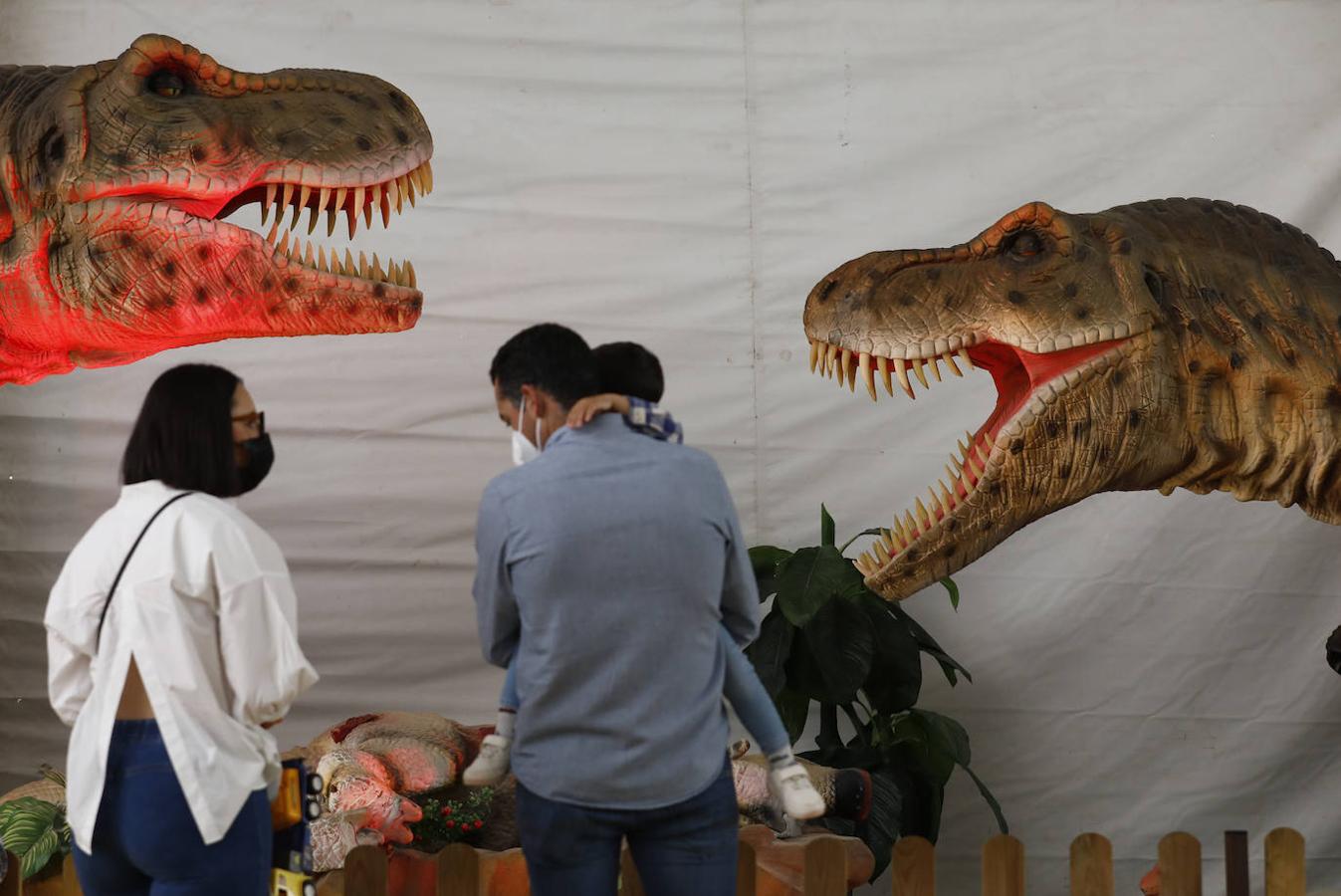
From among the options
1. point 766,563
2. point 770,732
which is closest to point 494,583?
point 770,732

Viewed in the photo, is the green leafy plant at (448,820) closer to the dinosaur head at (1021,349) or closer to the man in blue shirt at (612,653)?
the dinosaur head at (1021,349)

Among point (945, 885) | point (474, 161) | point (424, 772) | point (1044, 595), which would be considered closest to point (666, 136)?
point (474, 161)

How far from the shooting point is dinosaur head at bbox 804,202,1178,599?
3318mm

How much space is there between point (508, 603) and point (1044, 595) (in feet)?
9.90

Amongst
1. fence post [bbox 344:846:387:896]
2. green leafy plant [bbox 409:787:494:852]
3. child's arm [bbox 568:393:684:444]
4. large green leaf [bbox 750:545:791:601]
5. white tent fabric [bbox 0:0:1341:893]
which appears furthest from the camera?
white tent fabric [bbox 0:0:1341:893]

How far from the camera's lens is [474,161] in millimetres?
4832

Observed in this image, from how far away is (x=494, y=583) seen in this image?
2.35m

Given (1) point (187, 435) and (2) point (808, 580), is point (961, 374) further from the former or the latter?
(1) point (187, 435)

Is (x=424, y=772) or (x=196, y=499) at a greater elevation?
(x=196, y=499)

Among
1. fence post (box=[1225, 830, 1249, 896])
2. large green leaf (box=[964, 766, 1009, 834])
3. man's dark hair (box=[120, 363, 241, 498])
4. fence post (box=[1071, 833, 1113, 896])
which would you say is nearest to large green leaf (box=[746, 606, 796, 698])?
large green leaf (box=[964, 766, 1009, 834])

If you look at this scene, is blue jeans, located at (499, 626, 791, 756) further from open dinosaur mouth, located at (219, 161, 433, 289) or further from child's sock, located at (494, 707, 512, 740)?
open dinosaur mouth, located at (219, 161, 433, 289)

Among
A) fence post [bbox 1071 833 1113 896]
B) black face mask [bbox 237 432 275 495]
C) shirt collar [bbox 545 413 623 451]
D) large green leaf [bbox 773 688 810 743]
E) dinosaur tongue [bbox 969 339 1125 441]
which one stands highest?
dinosaur tongue [bbox 969 339 1125 441]

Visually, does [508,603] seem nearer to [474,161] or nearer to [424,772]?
[424,772]

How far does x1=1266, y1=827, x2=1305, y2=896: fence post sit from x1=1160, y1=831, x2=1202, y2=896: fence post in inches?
7.0
